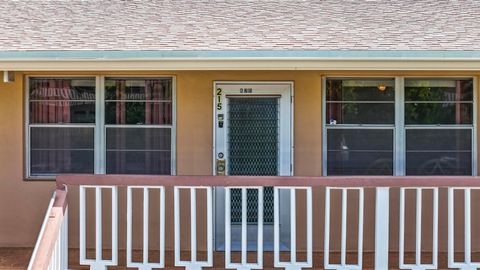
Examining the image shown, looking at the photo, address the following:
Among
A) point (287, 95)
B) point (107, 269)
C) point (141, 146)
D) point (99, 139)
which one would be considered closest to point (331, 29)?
point (287, 95)

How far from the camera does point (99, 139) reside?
679 centimetres

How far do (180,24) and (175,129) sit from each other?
1422 millimetres

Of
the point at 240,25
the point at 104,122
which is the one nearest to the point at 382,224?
the point at 240,25

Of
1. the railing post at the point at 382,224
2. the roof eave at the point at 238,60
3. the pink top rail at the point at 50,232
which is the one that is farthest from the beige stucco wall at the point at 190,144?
the pink top rail at the point at 50,232

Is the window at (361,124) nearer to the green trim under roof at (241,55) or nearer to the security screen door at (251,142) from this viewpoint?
the security screen door at (251,142)

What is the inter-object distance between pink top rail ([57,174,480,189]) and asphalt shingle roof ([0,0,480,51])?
1.47 meters

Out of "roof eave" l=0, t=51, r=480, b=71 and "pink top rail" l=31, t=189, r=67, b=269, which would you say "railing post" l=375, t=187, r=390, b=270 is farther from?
"pink top rail" l=31, t=189, r=67, b=269

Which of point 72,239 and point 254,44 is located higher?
point 254,44

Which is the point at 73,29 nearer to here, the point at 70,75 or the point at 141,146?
the point at 70,75

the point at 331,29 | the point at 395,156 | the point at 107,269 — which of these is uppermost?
the point at 331,29

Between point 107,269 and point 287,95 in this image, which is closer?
point 107,269

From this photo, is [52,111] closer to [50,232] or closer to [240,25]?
[50,232]

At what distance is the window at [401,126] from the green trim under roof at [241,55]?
1.21 metres

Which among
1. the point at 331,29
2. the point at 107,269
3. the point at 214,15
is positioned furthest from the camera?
the point at 214,15
